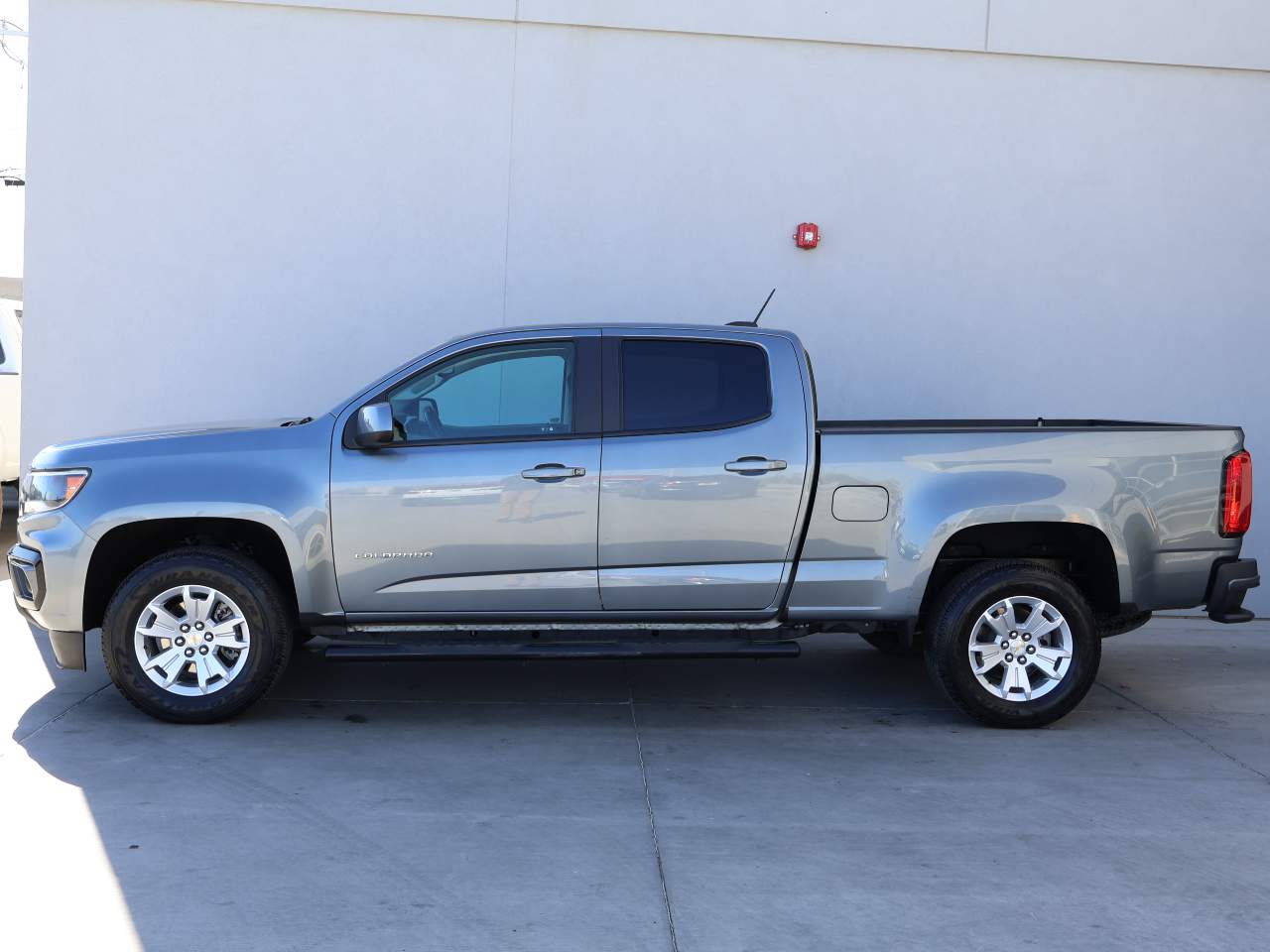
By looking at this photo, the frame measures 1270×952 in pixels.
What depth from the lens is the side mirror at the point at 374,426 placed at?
592cm

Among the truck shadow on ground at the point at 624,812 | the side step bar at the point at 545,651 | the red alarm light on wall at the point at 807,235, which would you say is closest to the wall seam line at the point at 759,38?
the red alarm light on wall at the point at 807,235

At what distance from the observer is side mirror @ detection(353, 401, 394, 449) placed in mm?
5918

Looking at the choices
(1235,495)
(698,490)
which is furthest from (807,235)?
(1235,495)

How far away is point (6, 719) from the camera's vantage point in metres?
6.11

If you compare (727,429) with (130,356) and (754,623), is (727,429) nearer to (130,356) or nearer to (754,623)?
(754,623)

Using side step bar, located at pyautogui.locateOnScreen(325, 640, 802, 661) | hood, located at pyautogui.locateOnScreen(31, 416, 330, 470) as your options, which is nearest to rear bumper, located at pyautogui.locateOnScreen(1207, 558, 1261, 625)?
side step bar, located at pyautogui.locateOnScreen(325, 640, 802, 661)

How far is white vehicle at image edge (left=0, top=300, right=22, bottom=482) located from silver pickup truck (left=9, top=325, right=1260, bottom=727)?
5.25 m

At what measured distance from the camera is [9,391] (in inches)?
431

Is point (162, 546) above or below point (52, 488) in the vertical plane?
below

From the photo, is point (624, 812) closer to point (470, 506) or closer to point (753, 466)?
point (470, 506)

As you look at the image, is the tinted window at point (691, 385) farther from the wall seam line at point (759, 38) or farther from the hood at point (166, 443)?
the wall seam line at point (759, 38)

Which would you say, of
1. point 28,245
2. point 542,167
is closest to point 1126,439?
point 542,167

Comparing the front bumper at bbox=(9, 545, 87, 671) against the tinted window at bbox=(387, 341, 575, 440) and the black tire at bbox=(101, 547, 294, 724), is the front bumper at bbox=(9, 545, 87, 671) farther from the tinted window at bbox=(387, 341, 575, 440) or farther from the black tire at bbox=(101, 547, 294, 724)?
the tinted window at bbox=(387, 341, 575, 440)

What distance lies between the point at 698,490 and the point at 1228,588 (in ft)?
8.68
